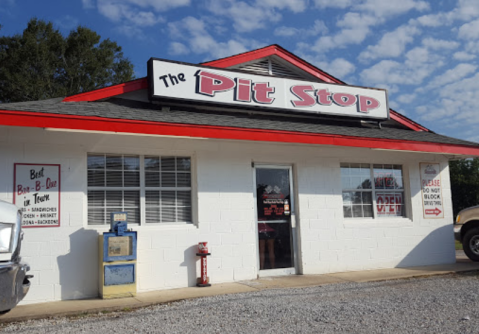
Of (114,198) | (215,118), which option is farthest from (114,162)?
(215,118)

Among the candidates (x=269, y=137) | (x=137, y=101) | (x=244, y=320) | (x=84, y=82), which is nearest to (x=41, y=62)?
(x=84, y=82)

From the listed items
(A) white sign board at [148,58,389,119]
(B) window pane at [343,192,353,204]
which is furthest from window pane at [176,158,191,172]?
(B) window pane at [343,192,353,204]

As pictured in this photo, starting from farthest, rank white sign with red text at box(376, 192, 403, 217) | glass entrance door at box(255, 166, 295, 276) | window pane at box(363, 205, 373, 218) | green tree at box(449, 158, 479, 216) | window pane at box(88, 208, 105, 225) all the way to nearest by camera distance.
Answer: green tree at box(449, 158, 479, 216) → white sign with red text at box(376, 192, 403, 217) → window pane at box(363, 205, 373, 218) → glass entrance door at box(255, 166, 295, 276) → window pane at box(88, 208, 105, 225)

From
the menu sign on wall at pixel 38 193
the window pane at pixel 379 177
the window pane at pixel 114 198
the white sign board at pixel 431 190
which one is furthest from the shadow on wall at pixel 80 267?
the white sign board at pixel 431 190

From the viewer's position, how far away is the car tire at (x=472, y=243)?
11758 mm

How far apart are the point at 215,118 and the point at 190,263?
285 centimetres

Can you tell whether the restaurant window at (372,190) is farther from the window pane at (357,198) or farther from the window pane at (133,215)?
the window pane at (133,215)

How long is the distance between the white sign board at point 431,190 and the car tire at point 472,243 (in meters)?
0.87

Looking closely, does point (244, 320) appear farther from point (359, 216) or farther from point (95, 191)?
point (359, 216)

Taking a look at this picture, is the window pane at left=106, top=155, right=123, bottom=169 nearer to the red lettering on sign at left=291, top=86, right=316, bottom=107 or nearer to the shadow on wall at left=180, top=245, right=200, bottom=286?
the shadow on wall at left=180, top=245, right=200, bottom=286

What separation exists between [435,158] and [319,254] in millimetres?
4336

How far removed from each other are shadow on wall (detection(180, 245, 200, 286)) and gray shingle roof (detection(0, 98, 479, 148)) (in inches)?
95.3

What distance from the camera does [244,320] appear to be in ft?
19.4

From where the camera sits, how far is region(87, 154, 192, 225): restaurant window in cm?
830
